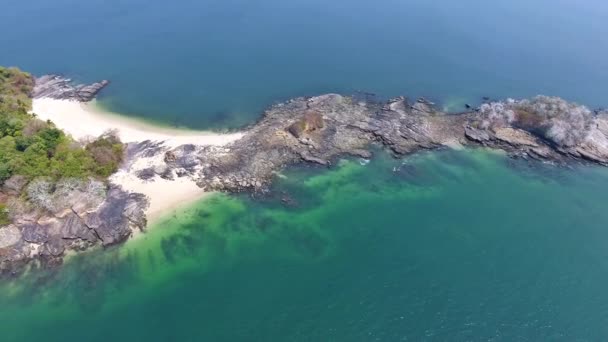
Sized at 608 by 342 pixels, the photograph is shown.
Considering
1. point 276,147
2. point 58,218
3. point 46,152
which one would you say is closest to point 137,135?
point 46,152

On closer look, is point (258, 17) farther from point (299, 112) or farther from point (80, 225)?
point (80, 225)

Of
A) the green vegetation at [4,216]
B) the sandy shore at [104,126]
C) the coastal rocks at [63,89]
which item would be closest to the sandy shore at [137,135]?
the sandy shore at [104,126]

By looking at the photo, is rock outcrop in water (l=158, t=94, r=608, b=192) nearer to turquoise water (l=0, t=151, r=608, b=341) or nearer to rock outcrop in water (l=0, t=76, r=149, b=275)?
turquoise water (l=0, t=151, r=608, b=341)

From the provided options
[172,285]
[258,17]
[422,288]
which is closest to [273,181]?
[172,285]

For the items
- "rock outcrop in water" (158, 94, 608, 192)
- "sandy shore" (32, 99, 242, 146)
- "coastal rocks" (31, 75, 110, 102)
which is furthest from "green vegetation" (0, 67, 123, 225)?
"coastal rocks" (31, 75, 110, 102)

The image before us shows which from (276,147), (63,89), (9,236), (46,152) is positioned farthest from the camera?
(63,89)

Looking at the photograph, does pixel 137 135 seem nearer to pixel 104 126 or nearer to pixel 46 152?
pixel 104 126
